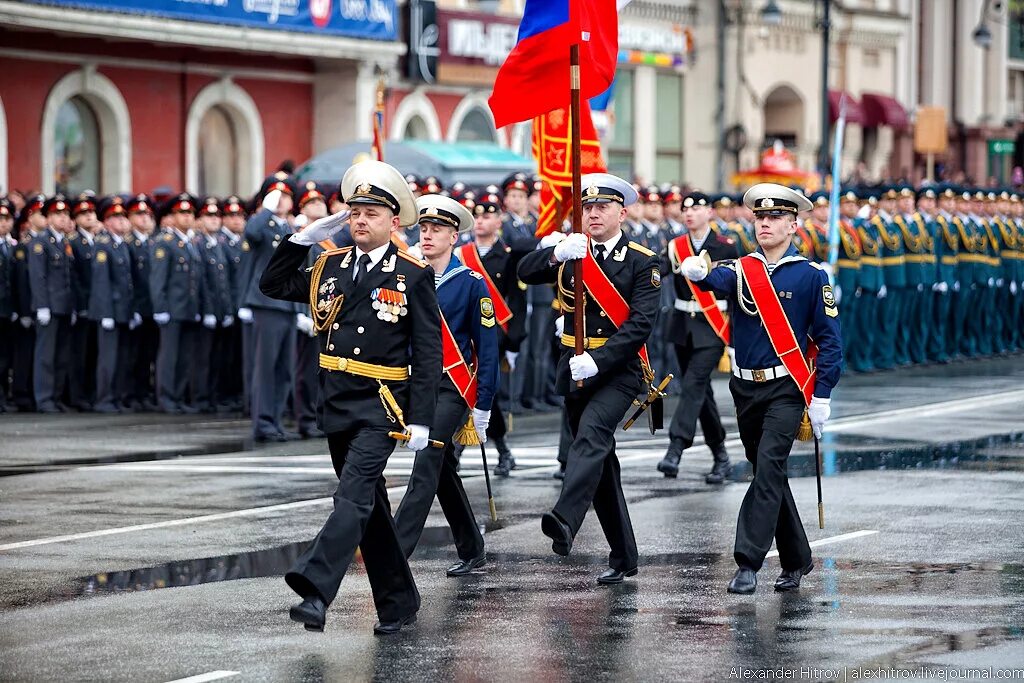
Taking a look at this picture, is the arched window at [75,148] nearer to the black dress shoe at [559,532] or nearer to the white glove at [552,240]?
the white glove at [552,240]

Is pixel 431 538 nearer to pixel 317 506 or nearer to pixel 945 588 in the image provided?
pixel 317 506

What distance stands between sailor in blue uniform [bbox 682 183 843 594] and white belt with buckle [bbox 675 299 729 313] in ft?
14.7

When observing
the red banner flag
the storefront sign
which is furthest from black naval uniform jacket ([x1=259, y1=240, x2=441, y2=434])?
the storefront sign

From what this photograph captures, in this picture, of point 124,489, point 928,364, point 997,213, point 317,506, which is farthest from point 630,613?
point 997,213

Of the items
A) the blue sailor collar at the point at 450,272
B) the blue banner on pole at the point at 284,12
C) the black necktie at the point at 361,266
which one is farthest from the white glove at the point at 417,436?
the blue banner on pole at the point at 284,12

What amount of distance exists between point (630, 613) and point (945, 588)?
1.67m

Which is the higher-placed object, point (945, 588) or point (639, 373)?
point (639, 373)

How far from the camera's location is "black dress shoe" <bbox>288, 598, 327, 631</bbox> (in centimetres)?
859

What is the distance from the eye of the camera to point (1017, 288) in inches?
1136

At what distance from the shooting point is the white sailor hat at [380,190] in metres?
9.07

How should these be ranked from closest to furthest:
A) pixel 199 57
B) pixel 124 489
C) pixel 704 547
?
pixel 704 547, pixel 124 489, pixel 199 57

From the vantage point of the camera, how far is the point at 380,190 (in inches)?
357

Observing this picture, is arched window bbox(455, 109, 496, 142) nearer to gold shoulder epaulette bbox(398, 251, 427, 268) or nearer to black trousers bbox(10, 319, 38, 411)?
black trousers bbox(10, 319, 38, 411)

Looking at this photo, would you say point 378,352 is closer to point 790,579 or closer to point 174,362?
point 790,579
